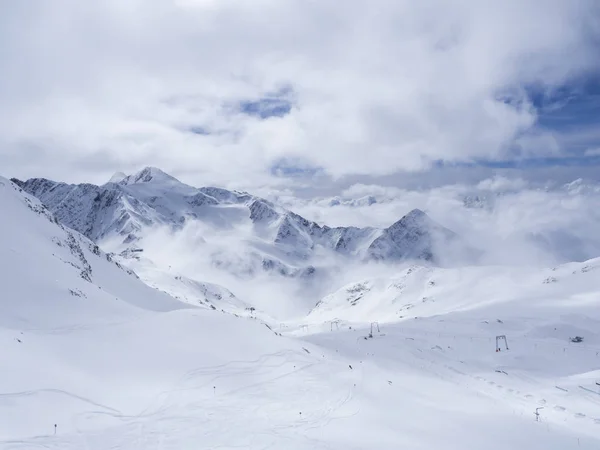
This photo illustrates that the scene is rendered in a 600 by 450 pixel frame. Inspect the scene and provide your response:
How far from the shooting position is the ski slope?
2133 cm

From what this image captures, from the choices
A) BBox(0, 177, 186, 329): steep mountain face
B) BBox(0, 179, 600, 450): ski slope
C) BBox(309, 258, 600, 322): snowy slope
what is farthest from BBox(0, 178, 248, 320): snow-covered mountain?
BBox(309, 258, 600, 322): snowy slope

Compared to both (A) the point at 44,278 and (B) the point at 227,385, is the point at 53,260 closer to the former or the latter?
(A) the point at 44,278

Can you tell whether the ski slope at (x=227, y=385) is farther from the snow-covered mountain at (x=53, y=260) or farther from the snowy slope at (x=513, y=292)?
the snowy slope at (x=513, y=292)

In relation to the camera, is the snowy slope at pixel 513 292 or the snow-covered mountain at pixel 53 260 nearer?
the snow-covered mountain at pixel 53 260

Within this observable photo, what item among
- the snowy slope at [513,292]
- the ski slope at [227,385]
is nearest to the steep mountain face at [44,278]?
the ski slope at [227,385]

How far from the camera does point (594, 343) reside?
228 feet

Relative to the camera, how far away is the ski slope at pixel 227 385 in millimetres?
21328

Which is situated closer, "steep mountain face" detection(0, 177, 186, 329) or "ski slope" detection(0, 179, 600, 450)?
"ski slope" detection(0, 179, 600, 450)

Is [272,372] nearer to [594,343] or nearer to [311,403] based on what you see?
[311,403]

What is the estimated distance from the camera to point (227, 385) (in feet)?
92.7

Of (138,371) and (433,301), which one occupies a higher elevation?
(433,301)

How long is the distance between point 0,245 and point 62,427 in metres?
30.2

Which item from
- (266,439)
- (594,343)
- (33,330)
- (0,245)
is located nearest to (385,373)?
(266,439)

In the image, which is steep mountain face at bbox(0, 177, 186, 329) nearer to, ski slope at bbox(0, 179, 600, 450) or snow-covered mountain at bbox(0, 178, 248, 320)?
snow-covered mountain at bbox(0, 178, 248, 320)
